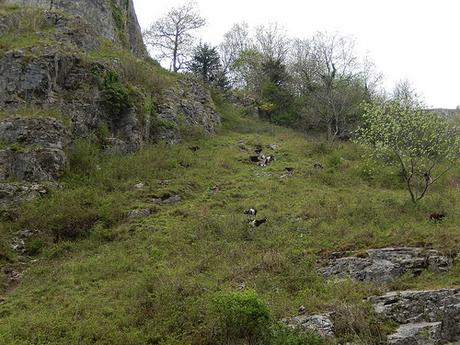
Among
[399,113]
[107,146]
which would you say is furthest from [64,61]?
[399,113]

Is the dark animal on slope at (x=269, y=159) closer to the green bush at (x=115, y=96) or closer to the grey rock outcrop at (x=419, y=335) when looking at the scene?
the green bush at (x=115, y=96)

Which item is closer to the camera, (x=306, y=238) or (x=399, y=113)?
(x=306, y=238)

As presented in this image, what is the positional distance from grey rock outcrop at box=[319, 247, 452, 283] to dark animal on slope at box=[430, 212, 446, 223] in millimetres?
2913

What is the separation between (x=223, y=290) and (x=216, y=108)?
83.7 feet

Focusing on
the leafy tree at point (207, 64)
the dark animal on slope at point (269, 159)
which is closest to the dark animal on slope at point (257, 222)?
the dark animal on slope at point (269, 159)

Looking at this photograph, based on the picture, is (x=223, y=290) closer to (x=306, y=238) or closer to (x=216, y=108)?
(x=306, y=238)

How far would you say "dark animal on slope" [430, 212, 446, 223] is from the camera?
16.4 m

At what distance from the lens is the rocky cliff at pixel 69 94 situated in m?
21.0

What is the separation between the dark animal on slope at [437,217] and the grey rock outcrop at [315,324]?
22.8 ft

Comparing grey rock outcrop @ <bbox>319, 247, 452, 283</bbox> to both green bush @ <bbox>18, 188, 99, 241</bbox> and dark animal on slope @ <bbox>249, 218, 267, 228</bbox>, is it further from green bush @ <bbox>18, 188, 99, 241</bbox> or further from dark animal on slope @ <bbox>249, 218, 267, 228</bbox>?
green bush @ <bbox>18, 188, 99, 241</bbox>

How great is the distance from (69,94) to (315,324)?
Result: 18.3 meters

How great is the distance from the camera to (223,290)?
13016mm

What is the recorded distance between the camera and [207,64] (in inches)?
1692

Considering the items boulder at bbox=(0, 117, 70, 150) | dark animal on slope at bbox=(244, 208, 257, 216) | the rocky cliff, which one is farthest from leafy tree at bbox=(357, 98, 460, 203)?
boulder at bbox=(0, 117, 70, 150)
